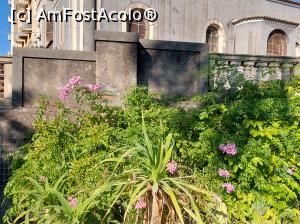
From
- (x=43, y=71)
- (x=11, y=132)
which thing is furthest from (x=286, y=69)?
(x=11, y=132)

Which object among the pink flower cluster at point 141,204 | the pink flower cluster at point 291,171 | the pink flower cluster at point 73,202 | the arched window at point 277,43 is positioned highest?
the arched window at point 277,43

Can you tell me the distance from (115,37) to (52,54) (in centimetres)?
93

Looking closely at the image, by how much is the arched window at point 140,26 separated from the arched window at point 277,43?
6.06 metres

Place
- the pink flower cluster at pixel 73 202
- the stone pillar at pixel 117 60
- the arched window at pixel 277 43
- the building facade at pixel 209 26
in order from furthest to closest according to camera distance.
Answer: the arched window at pixel 277 43, the building facade at pixel 209 26, the stone pillar at pixel 117 60, the pink flower cluster at pixel 73 202

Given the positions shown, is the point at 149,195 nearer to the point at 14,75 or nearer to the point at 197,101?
the point at 197,101

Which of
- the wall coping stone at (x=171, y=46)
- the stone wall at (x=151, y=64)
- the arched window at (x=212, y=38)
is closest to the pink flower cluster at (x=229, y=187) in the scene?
the stone wall at (x=151, y=64)

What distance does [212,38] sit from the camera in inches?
612

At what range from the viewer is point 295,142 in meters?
3.91

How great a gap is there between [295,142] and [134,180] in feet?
7.03

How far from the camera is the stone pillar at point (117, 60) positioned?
4.78 meters

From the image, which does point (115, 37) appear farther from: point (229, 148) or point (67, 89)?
point (229, 148)

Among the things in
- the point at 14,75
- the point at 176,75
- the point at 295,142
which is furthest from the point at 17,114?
the point at 295,142

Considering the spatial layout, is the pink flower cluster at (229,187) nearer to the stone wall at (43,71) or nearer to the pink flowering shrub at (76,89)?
the pink flowering shrub at (76,89)

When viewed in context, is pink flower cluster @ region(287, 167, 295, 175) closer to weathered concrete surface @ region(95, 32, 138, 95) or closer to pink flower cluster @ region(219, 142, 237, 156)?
pink flower cluster @ region(219, 142, 237, 156)
